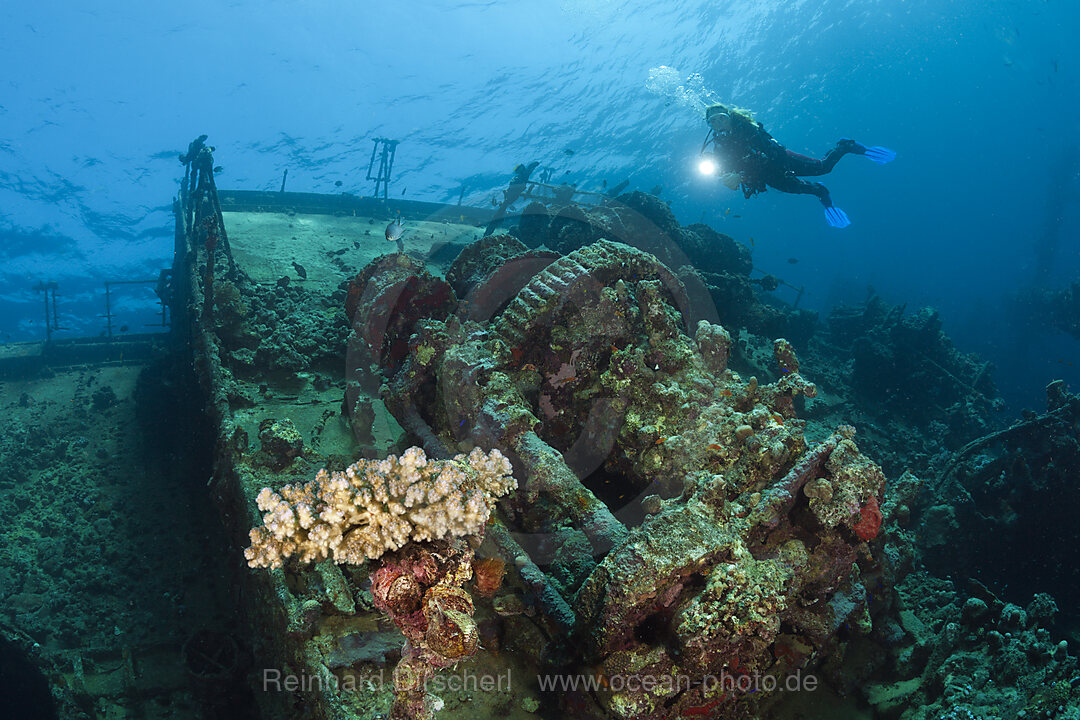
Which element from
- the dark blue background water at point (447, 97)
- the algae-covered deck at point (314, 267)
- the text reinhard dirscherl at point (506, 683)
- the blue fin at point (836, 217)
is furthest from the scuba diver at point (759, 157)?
the dark blue background water at point (447, 97)

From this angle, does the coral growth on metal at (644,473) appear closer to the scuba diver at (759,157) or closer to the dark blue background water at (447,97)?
the scuba diver at (759,157)

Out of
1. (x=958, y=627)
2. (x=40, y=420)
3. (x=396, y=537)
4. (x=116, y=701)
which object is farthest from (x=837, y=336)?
(x=40, y=420)

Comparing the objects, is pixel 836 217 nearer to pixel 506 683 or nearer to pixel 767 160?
pixel 767 160

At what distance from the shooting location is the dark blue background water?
42.2 meters

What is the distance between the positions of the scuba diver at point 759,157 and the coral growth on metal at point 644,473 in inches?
222

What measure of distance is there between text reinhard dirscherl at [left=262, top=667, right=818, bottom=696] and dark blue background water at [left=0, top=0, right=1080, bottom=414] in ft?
135

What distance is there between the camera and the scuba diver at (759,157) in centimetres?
1071

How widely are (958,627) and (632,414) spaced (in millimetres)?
3699

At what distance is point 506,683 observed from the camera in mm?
3363

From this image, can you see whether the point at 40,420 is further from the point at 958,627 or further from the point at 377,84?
the point at 377,84

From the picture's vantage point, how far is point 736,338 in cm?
1265

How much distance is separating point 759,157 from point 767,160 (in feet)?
0.63

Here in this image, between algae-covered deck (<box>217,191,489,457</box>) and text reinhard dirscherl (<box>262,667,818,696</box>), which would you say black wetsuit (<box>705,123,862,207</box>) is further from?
text reinhard dirscherl (<box>262,667,818,696</box>)

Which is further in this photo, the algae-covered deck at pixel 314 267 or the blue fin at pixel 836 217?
the blue fin at pixel 836 217
